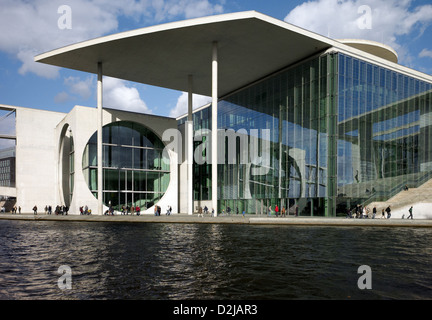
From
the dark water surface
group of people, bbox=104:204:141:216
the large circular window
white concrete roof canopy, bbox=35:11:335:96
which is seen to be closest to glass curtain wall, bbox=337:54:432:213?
white concrete roof canopy, bbox=35:11:335:96

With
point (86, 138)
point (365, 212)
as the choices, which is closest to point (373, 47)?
point (365, 212)

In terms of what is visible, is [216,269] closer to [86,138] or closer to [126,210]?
[126,210]

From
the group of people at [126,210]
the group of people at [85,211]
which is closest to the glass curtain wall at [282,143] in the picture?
the group of people at [126,210]

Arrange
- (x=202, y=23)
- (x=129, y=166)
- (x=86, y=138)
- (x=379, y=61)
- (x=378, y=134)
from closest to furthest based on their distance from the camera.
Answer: (x=202, y=23), (x=378, y=134), (x=379, y=61), (x=86, y=138), (x=129, y=166)

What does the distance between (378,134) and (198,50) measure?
18.1 m

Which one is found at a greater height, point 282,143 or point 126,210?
point 282,143

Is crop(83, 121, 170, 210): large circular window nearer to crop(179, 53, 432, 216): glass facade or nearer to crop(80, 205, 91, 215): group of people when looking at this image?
crop(80, 205, 91, 215): group of people

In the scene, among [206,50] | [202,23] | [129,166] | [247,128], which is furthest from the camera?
[247,128]

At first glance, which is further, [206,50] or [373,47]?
[373,47]

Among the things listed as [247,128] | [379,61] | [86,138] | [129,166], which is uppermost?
[379,61]

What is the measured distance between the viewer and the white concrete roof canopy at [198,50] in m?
31.4

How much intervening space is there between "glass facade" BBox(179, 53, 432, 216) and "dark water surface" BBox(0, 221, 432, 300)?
17.7 metres

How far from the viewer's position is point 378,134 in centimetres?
3503

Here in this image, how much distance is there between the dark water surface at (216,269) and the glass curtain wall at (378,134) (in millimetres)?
17800
